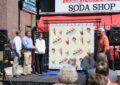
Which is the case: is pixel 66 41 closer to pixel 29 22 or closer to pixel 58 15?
pixel 58 15

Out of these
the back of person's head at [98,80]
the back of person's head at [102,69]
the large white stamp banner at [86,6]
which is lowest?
the back of person's head at [98,80]

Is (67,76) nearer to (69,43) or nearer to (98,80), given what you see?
(98,80)

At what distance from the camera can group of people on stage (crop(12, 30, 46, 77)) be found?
49.4 ft

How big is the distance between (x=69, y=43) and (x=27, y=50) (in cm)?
180

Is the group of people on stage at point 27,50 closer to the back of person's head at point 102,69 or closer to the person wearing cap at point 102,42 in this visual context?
the person wearing cap at point 102,42

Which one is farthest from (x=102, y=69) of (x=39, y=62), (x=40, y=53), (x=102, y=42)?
(x=39, y=62)

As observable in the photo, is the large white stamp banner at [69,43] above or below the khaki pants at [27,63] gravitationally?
above

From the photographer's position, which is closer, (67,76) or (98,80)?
(98,80)

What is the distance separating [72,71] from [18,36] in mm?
9030

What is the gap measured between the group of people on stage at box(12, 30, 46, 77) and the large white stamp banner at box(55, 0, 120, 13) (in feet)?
23.8

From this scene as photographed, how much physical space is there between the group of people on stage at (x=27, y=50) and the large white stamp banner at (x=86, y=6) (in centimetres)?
726

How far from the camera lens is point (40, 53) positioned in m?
16.2

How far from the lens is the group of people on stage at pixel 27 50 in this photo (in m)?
15.1

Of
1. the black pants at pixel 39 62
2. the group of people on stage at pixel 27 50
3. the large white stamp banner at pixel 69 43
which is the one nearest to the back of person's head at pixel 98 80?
the large white stamp banner at pixel 69 43
